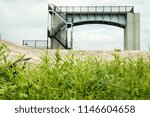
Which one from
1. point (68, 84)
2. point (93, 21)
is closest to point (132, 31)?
point (93, 21)

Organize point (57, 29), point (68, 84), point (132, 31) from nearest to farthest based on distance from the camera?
point (68, 84), point (57, 29), point (132, 31)

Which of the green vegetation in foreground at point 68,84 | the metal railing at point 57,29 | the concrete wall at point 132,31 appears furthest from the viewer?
the concrete wall at point 132,31

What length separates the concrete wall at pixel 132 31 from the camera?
34.1 m

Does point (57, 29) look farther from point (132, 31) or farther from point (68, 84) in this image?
point (68, 84)

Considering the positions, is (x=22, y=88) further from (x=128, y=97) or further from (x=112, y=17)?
(x=112, y=17)

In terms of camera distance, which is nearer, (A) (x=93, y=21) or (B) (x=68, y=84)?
(B) (x=68, y=84)

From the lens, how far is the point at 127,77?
571 cm

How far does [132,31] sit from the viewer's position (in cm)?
3512

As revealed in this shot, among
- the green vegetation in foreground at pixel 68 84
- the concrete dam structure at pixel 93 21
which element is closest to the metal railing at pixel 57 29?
the concrete dam structure at pixel 93 21

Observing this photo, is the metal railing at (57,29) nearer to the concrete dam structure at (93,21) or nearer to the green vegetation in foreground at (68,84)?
the concrete dam structure at (93,21)

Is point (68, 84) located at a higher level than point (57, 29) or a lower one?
lower

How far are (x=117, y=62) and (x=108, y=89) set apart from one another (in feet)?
4.86

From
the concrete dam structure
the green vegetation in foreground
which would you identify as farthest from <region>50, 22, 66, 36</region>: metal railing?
the green vegetation in foreground

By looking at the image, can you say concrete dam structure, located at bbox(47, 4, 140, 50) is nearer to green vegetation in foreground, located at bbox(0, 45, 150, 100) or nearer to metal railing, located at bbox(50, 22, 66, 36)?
metal railing, located at bbox(50, 22, 66, 36)
